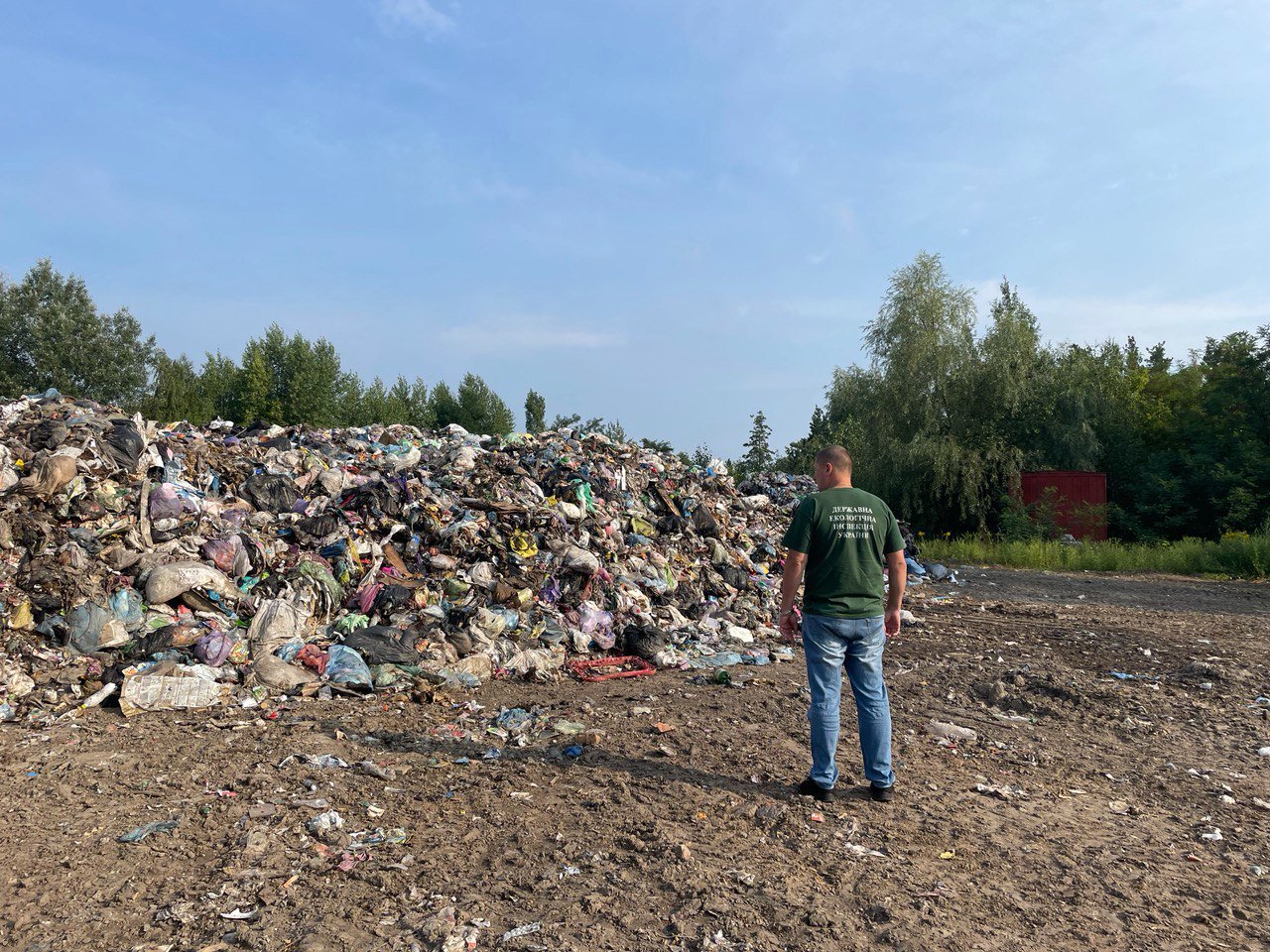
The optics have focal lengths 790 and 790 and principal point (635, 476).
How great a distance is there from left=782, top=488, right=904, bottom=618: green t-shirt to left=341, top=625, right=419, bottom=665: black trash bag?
3526 mm

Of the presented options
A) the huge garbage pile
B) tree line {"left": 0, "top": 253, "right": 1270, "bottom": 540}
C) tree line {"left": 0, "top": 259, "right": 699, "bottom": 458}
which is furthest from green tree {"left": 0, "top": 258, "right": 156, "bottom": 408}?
the huge garbage pile

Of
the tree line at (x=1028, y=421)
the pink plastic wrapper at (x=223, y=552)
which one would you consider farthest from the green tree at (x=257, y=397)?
the pink plastic wrapper at (x=223, y=552)

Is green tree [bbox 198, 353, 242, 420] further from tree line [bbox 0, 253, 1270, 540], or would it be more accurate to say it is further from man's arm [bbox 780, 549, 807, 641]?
man's arm [bbox 780, 549, 807, 641]

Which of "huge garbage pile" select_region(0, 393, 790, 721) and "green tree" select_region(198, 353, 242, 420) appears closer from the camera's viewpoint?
"huge garbage pile" select_region(0, 393, 790, 721)

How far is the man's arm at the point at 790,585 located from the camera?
3705 millimetres

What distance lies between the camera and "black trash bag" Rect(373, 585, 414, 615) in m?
6.79

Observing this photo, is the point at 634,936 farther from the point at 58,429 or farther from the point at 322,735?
the point at 58,429

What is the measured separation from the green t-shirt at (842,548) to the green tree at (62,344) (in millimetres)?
34085

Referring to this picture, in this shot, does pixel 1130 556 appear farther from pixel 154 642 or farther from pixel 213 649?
pixel 154 642

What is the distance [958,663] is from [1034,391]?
1774 centimetres

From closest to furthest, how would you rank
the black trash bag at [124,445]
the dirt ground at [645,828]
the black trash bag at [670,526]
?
1. the dirt ground at [645,828]
2. the black trash bag at [124,445]
3. the black trash bag at [670,526]

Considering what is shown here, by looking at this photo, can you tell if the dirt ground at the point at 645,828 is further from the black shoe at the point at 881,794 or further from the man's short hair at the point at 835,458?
the man's short hair at the point at 835,458

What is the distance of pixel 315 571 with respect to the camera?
6.69 m

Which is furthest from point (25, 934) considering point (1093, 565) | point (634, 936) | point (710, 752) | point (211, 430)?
point (1093, 565)
